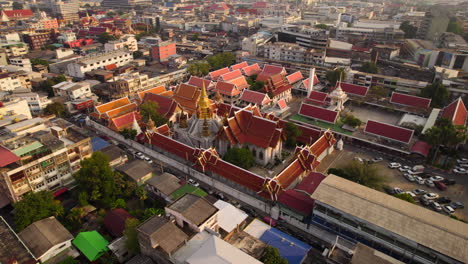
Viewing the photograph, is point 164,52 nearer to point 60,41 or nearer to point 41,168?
point 60,41

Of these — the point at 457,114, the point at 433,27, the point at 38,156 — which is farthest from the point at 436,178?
the point at 433,27

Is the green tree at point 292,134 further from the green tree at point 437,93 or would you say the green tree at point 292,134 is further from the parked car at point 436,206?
the green tree at point 437,93

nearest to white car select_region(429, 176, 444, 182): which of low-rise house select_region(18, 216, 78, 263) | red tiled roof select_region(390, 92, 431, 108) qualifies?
red tiled roof select_region(390, 92, 431, 108)

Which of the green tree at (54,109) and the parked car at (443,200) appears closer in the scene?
the parked car at (443,200)

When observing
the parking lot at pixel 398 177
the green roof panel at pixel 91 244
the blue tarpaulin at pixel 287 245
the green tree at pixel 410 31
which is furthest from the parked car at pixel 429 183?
the green tree at pixel 410 31

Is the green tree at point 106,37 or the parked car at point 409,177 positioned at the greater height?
the green tree at point 106,37

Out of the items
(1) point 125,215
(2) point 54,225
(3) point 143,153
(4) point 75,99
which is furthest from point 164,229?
(4) point 75,99
